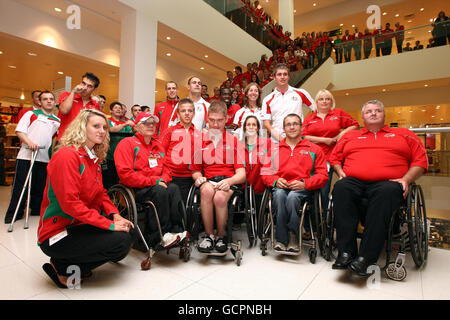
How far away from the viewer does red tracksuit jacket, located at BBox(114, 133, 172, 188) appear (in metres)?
2.02

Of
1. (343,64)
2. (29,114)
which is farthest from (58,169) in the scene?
(343,64)

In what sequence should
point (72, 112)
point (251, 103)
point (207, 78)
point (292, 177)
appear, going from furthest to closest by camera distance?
point (207, 78) < point (251, 103) < point (72, 112) < point (292, 177)

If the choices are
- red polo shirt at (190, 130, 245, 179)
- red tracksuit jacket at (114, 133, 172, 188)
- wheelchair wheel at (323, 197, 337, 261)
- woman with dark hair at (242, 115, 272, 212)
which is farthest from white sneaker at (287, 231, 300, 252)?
red tracksuit jacket at (114, 133, 172, 188)

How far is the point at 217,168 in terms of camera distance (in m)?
2.35

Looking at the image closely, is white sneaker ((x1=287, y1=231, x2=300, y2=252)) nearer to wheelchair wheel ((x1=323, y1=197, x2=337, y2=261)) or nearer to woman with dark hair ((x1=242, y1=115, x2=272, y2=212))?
wheelchair wheel ((x1=323, y1=197, x2=337, y2=261))

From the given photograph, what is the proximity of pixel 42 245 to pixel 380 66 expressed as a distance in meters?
11.2

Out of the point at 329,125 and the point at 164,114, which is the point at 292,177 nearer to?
the point at 329,125

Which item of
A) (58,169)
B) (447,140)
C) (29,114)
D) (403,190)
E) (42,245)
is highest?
(29,114)

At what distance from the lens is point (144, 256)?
2.13 m

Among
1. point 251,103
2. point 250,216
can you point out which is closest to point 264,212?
point 250,216

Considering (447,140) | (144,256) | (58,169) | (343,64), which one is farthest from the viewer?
(343,64)

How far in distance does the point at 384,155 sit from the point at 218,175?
54.3 inches
